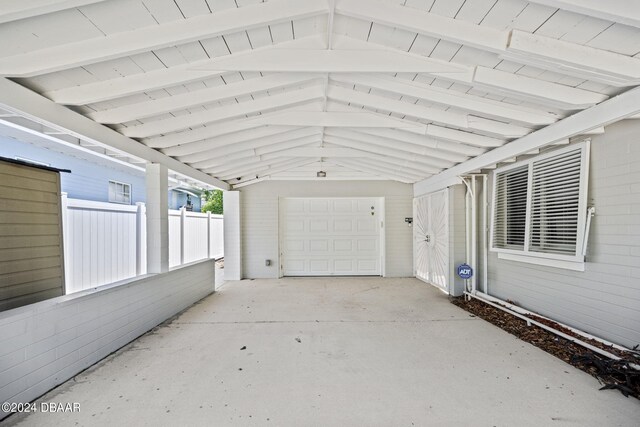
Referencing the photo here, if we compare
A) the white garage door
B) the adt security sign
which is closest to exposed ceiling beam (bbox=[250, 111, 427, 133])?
the adt security sign

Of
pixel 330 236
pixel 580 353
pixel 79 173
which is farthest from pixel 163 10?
pixel 79 173

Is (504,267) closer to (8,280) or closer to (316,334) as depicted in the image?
(316,334)

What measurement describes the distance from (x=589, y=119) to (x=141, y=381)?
445 cm

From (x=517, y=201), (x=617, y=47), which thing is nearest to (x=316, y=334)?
(x=517, y=201)

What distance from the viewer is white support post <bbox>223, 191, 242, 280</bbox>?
6.84 m

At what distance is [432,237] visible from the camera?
609cm

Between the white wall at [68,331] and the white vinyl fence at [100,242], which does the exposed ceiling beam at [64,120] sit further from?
the white wall at [68,331]

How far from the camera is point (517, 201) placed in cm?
410

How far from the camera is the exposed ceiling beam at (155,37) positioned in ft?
6.22

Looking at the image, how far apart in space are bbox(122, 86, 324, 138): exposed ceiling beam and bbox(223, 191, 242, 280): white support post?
3.58m

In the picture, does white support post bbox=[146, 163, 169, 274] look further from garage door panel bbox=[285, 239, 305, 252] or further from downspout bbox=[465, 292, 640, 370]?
downspout bbox=[465, 292, 640, 370]

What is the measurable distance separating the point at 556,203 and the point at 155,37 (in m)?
4.25

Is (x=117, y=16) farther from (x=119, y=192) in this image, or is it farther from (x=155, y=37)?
(x=119, y=192)

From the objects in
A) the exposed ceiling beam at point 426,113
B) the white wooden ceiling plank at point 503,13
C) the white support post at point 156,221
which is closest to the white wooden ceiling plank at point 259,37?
the exposed ceiling beam at point 426,113
